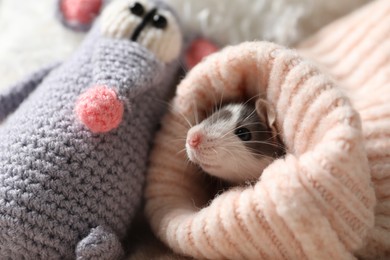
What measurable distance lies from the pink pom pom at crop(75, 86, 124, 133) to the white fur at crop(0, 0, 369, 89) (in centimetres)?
33

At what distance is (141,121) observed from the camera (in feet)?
2.68

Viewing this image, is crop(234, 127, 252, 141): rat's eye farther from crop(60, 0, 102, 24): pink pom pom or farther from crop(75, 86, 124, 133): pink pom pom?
crop(60, 0, 102, 24): pink pom pom

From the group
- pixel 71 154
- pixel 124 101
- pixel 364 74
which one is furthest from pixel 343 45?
pixel 71 154

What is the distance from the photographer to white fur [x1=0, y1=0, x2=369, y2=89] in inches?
40.4

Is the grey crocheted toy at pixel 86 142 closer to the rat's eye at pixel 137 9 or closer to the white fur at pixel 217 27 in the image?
the rat's eye at pixel 137 9

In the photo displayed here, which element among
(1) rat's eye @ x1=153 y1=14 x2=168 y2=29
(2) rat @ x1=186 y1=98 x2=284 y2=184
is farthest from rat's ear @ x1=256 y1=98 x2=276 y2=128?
(1) rat's eye @ x1=153 y1=14 x2=168 y2=29

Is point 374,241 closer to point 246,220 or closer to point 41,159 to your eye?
point 246,220

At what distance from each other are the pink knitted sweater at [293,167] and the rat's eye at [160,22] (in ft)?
0.34

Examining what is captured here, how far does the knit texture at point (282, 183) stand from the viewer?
2.00ft

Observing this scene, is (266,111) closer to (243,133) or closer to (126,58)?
(243,133)

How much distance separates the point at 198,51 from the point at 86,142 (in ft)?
1.23

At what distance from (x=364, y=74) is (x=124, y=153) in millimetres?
456

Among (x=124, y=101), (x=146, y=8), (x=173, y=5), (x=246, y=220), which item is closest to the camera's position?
(x=246, y=220)

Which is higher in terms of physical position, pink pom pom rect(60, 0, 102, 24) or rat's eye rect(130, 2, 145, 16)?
rat's eye rect(130, 2, 145, 16)
